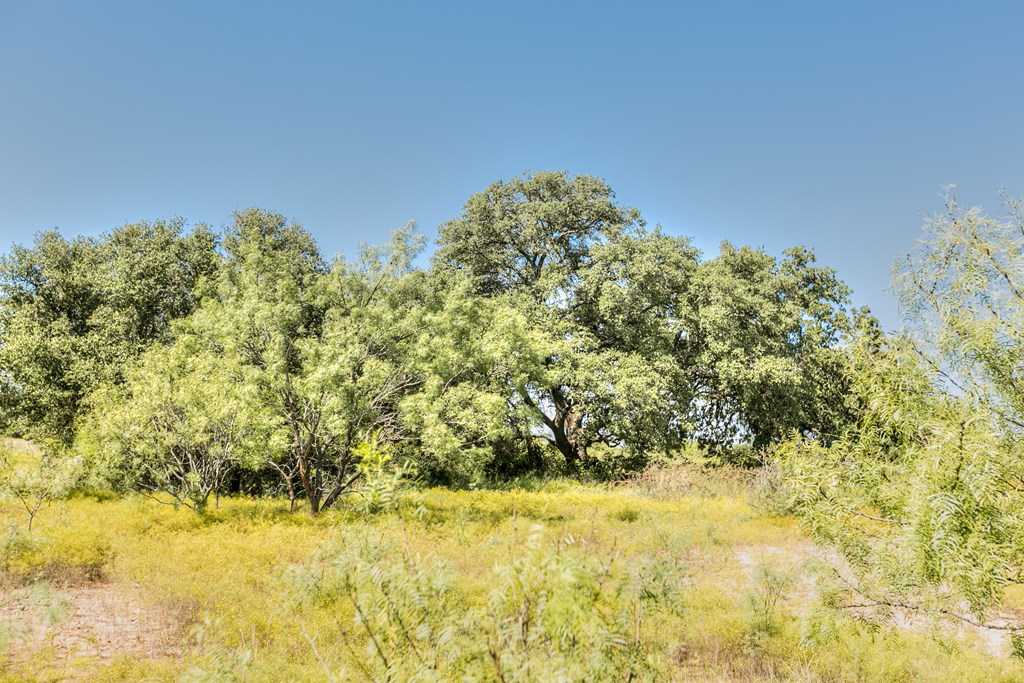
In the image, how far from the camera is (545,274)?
24.0 metres

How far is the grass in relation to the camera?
3033 millimetres

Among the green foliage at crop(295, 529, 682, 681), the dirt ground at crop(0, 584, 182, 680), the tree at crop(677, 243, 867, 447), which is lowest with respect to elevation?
the dirt ground at crop(0, 584, 182, 680)

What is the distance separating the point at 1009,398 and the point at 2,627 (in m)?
12.0

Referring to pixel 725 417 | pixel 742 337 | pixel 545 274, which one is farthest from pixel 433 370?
pixel 725 417

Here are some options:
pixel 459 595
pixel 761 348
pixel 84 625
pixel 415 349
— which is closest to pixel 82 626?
pixel 84 625

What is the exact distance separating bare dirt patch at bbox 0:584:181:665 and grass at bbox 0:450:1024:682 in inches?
2.2

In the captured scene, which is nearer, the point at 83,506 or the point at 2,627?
the point at 2,627

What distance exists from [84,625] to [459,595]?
6.95m

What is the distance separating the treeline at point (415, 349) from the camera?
1386 cm

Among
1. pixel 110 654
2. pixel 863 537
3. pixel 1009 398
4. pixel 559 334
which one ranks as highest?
pixel 559 334

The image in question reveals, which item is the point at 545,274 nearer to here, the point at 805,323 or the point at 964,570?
the point at 805,323

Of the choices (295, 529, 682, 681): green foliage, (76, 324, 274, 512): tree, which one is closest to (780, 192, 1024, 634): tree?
(295, 529, 682, 681): green foliage

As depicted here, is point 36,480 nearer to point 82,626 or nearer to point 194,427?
A: point 194,427

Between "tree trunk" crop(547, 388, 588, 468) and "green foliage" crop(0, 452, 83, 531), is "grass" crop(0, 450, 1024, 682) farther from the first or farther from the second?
"tree trunk" crop(547, 388, 588, 468)
